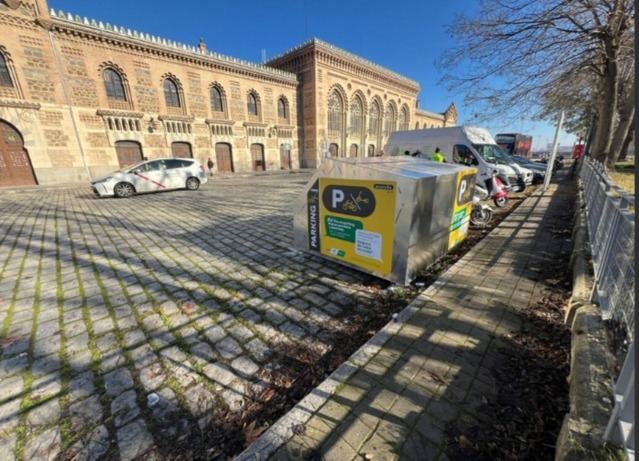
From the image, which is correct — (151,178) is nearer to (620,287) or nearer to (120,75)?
(120,75)

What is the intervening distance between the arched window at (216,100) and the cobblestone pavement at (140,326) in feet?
66.9

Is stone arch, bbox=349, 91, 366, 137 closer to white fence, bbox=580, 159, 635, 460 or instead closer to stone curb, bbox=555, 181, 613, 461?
white fence, bbox=580, 159, 635, 460

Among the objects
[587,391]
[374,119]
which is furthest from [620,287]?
[374,119]

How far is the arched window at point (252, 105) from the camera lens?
84.4ft

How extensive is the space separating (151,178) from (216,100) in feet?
48.4

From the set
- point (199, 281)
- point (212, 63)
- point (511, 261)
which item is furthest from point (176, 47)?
point (511, 261)

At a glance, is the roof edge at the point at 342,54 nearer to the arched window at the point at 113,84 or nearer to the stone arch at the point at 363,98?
the stone arch at the point at 363,98

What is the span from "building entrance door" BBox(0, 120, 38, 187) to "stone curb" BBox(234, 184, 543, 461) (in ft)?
74.9

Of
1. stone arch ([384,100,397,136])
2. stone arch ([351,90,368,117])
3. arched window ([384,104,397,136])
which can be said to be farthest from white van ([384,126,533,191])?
arched window ([384,104,397,136])

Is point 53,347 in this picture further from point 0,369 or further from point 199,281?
point 199,281

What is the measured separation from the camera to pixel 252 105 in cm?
2609

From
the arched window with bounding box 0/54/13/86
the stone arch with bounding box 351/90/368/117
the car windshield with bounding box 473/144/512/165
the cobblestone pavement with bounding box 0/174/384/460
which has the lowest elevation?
the cobblestone pavement with bounding box 0/174/384/460

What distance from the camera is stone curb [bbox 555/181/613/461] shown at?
1367 millimetres

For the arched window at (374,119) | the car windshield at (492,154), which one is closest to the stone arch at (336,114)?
the arched window at (374,119)
